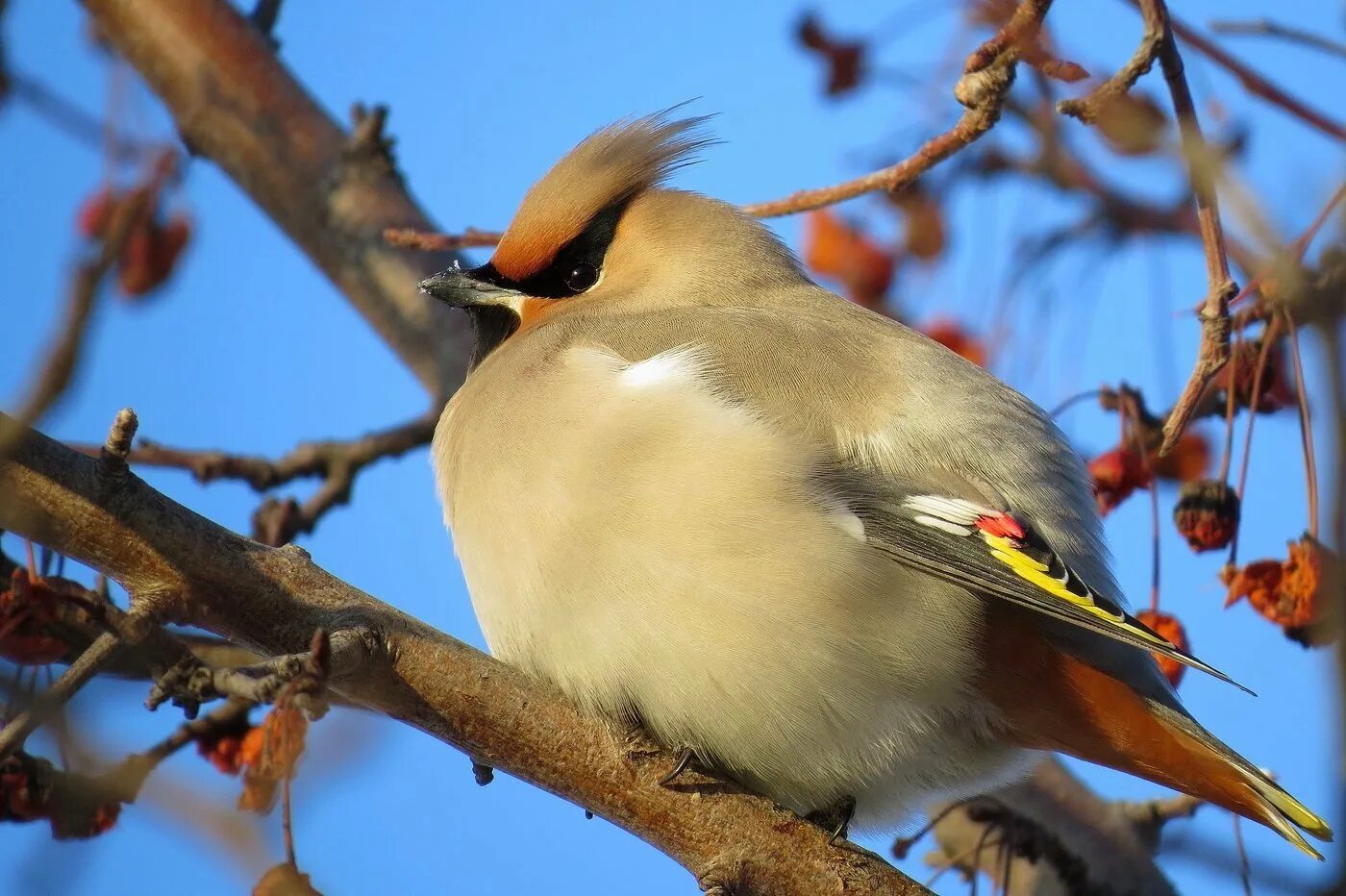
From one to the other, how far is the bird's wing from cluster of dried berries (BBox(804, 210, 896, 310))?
1.82 meters

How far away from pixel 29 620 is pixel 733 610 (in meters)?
1.29

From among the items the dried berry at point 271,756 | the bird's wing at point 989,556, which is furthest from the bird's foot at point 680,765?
the dried berry at point 271,756

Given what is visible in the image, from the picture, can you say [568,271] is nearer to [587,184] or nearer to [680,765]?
[587,184]

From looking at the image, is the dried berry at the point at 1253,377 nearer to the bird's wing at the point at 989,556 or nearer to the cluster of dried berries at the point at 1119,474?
the cluster of dried berries at the point at 1119,474

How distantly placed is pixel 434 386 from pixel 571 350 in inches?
59.8

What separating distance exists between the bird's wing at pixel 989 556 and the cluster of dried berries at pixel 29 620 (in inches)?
61.1

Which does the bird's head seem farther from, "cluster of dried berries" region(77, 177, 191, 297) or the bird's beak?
"cluster of dried berries" region(77, 177, 191, 297)

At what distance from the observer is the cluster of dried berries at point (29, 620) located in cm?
275

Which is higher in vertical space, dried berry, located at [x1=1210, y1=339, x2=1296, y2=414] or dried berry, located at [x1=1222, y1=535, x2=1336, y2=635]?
dried berry, located at [x1=1210, y1=339, x2=1296, y2=414]

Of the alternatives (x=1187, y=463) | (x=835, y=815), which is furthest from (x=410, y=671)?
(x=1187, y=463)

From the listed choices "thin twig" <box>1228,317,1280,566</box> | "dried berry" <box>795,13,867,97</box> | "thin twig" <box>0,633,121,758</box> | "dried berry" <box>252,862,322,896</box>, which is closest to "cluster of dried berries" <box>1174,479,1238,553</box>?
"thin twig" <box>1228,317,1280,566</box>

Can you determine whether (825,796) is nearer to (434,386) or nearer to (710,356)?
(710,356)

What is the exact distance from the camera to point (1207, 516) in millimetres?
3650

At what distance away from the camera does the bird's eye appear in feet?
14.4
